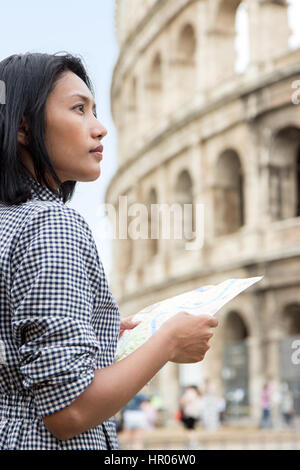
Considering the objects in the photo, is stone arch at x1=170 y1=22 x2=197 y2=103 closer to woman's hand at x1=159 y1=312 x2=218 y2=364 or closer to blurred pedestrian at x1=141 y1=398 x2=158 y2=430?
blurred pedestrian at x1=141 y1=398 x2=158 y2=430

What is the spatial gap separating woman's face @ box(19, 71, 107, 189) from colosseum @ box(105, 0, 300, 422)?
16295mm

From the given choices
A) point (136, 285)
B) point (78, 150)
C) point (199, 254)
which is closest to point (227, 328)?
point (199, 254)

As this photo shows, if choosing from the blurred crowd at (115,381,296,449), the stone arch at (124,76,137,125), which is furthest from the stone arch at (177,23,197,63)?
the blurred crowd at (115,381,296,449)

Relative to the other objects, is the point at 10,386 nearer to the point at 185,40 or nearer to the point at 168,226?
the point at 168,226

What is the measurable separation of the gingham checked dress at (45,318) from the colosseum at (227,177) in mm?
16496

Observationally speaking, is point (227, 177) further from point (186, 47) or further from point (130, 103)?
point (130, 103)

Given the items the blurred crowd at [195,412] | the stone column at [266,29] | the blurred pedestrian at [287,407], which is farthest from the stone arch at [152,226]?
the blurred pedestrian at [287,407]

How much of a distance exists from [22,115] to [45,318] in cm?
44

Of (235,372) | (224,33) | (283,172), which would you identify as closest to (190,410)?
(235,372)

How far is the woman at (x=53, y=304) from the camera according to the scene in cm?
135

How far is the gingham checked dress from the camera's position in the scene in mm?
1346

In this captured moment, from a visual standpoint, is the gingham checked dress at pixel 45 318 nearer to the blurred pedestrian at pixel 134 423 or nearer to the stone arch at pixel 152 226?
the blurred pedestrian at pixel 134 423

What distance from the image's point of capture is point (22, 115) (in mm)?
1590

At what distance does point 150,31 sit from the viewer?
82.1 ft
